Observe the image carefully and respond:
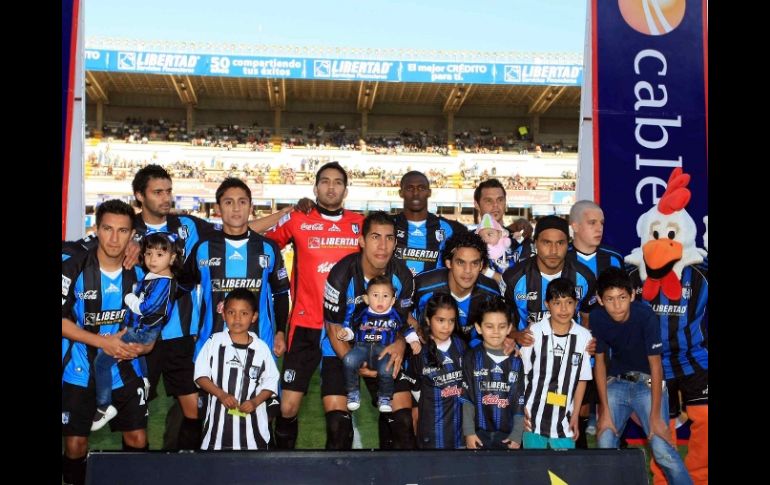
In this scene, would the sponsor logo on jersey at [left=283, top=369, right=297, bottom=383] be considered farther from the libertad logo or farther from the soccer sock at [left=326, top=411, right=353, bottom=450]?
the libertad logo

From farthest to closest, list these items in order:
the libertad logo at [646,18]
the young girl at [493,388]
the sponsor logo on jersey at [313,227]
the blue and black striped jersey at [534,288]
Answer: the libertad logo at [646,18] < the sponsor logo on jersey at [313,227] < the blue and black striped jersey at [534,288] < the young girl at [493,388]

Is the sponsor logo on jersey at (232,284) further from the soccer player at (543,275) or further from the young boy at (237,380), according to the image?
the soccer player at (543,275)

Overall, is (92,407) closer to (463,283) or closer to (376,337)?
(376,337)

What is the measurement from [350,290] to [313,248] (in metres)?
0.65

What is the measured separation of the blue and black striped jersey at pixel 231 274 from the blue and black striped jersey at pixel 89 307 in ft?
1.49

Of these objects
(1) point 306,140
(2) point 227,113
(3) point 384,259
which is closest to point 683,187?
(3) point 384,259

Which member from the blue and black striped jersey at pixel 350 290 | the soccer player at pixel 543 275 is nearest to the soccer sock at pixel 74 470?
the blue and black striped jersey at pixel 350 290

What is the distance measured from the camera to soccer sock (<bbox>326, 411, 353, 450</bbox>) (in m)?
4.46

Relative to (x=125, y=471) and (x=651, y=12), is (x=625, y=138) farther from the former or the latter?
(x=125, y=471)

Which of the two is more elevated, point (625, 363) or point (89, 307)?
point (89, 307)

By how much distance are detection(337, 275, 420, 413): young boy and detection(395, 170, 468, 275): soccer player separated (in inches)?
32.4

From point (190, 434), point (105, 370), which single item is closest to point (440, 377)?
point (190, 434)

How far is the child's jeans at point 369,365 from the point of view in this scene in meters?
4.47

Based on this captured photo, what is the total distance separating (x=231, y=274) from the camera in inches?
189
